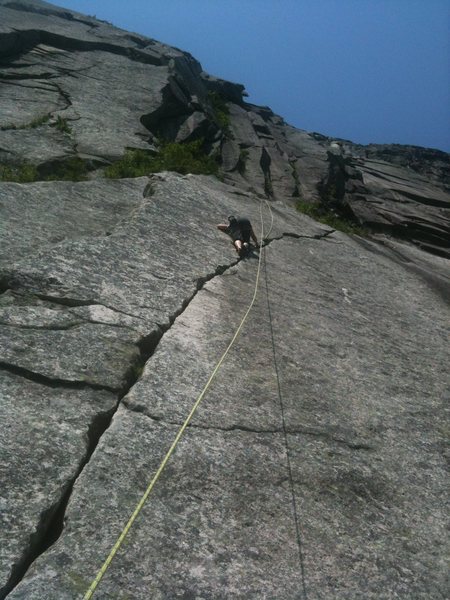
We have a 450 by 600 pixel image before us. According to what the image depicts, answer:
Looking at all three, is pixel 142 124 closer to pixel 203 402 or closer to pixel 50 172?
pixel 50 172

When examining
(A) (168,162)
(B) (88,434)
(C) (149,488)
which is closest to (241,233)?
(A) (168,162)

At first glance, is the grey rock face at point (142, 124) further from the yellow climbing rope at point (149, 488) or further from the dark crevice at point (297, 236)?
the yellow climbing rope at point (149, 488)

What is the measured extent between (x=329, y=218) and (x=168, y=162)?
5506mm

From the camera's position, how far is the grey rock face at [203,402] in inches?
149

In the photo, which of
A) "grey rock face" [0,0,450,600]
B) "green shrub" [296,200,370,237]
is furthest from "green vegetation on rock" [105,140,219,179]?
"green shrub" [296,200,370,237]

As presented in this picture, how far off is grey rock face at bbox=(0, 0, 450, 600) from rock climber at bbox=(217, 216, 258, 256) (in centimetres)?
20

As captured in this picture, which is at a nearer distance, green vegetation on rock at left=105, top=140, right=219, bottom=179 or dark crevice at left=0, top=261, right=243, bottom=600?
dark crevice at left=0, top=261, right=243, bottom=600

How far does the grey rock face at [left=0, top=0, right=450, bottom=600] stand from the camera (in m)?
3.78

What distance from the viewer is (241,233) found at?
9461mm

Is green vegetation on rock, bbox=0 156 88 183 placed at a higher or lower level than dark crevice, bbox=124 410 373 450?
higher

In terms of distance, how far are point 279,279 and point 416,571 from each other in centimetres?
533

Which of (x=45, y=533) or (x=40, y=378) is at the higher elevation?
(x=40, y=378)

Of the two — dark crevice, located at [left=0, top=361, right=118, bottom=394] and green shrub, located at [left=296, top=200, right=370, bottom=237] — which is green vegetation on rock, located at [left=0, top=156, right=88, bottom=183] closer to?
dark crevice, located at [left=0, top=361, right=118, bottom=394]

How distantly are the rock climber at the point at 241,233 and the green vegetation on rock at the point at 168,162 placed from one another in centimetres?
311
